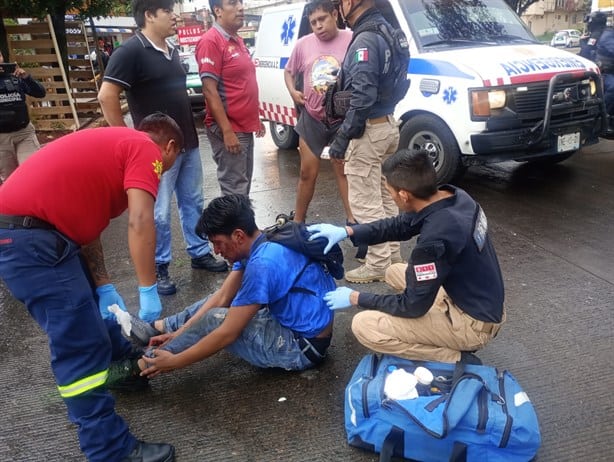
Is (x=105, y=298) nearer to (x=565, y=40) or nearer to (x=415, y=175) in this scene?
(x=415, y=175)

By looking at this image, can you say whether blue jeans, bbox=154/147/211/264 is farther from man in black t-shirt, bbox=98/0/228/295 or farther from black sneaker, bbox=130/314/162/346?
black sneaker, bbox=130/314/162/346

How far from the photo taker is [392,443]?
2.00m

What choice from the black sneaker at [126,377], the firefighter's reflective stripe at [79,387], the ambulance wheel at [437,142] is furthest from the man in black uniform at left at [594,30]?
the firefighter's reflective stripe at [79,387]

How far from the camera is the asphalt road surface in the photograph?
87.7 inches

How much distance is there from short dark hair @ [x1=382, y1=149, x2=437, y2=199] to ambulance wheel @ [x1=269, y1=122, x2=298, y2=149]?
556 cm

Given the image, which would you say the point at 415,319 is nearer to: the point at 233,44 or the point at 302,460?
the point at 302,460

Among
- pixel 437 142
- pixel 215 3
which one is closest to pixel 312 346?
pixel 215 3

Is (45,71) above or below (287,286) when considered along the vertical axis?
above

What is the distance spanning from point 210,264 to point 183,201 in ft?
1.65

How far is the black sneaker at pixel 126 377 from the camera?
7.85 feet

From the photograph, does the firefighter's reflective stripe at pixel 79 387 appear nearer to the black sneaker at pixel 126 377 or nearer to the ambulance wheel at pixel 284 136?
the black sneaker at pixel 126 377

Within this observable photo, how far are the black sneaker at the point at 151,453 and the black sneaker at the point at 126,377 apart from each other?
0.37 meters

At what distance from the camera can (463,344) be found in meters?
2.25

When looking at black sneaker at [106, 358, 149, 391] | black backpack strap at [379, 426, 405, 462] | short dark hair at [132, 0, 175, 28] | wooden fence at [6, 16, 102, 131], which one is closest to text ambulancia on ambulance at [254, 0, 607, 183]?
short dark hair at [132, 0, 175, 28]
